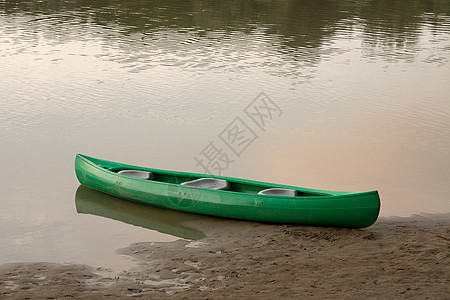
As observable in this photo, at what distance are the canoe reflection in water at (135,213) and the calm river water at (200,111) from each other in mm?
42

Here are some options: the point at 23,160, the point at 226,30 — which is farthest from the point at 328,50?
the point at 23,160

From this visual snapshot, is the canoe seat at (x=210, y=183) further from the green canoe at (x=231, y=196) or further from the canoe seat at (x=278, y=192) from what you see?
the canoe seat at (x=278, y=192)

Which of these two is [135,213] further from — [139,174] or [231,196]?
[231,196]

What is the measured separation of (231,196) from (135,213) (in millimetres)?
2326

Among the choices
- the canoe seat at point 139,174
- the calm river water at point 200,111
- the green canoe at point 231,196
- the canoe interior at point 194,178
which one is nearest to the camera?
the green canoe at point 231,196

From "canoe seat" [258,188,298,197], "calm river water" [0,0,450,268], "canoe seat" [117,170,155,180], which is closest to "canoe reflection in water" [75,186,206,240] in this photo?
"calm river water" [0,0,450,268]

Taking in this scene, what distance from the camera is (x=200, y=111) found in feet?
69.4

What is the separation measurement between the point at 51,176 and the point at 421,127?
10.7 meters

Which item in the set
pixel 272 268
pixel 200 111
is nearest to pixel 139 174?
pixel 272 268

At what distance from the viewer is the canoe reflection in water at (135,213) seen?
43.6 ft

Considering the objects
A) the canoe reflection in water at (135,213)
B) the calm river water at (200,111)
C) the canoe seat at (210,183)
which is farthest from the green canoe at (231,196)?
the calm river water at (200,111)

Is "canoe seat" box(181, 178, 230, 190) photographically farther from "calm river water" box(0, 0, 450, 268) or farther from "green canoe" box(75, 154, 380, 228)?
"calm river water" box(0, 0, 450, 268)

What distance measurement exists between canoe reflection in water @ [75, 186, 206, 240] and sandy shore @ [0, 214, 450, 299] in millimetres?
625

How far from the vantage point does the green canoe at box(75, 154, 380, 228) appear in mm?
12148
